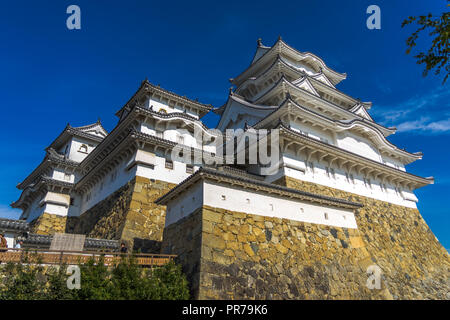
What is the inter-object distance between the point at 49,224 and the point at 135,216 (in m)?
11.1

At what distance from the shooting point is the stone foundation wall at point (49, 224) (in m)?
23.9

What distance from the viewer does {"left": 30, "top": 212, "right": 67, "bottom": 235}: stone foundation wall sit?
23922 mm

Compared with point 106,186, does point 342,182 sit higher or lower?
higher

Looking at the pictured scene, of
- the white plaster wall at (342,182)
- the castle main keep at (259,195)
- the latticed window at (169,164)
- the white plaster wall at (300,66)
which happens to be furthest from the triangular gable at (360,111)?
the latticed window at (169,164)

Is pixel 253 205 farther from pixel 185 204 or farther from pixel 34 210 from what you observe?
pixel 34 210

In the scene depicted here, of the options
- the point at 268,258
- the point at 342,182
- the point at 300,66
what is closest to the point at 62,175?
the point at 268,258

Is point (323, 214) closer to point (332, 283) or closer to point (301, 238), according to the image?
point (301, 238)

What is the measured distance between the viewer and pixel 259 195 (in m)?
12.8

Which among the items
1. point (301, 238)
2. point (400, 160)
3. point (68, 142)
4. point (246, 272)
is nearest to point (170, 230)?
point (246, 272)

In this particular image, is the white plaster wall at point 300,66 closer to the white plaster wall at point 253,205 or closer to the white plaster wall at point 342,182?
the white plaster wall at point 342,182

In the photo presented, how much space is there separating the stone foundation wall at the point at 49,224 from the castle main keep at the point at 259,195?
91 millimetres

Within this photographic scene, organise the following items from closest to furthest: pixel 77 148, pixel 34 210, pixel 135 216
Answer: pixel 135 216 < pixel 34 210 < pixel 77 148
